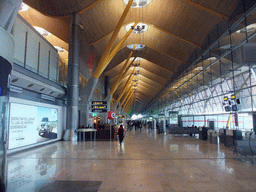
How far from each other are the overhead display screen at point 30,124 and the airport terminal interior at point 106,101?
57 millimetres

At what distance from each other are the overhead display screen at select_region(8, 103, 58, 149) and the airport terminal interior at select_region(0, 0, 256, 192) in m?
0.06

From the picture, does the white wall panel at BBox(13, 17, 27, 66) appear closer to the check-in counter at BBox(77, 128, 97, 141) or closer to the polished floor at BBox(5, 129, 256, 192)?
the polished floor at BBox(5, 129, 256, 192)

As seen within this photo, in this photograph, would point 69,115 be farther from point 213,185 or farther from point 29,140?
point 213,185

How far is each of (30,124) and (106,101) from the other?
8.30 m

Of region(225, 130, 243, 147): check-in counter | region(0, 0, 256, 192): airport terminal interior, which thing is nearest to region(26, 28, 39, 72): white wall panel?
region(0, 0, 256, 192): airport terminal interior

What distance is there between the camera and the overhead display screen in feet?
33.3

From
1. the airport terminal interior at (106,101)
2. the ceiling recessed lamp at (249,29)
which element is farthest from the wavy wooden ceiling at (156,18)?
the ceiling recessed lamp at (249,29)

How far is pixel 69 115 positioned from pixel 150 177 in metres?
13.3

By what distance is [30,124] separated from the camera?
11.9m

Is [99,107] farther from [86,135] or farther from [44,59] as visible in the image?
[44,59]

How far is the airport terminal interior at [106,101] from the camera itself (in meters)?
5.16

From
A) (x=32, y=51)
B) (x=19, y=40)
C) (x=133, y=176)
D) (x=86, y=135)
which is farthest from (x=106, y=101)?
(x=133, y=176)

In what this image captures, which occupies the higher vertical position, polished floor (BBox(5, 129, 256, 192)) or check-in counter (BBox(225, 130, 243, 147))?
check-in counter (BBox(225, 130, 243, 147))

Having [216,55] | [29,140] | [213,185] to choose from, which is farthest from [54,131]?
[216,55]
